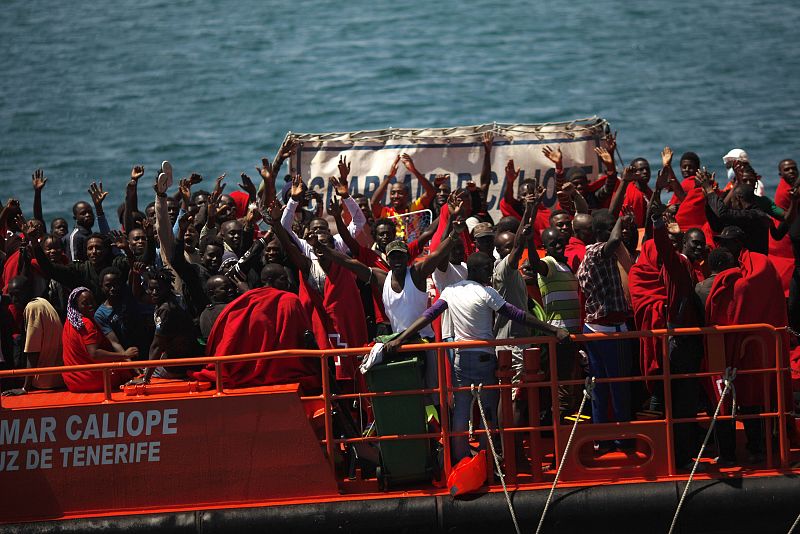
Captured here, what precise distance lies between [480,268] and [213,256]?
2.78 m

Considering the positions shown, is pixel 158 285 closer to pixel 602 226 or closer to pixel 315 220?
pixel 315 220

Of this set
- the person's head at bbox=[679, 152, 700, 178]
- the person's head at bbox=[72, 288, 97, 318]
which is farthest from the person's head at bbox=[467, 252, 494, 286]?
the person's head at bbox=[679, 152, 700, 178]

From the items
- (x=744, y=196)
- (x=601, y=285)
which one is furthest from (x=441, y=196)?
(x=601, y=285)

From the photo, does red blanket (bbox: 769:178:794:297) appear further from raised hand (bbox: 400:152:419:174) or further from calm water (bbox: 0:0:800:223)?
calm water (bbox: 0:0:800:223)

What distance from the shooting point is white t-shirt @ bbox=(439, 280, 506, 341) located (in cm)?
805

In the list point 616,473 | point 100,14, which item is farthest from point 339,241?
point 100,14

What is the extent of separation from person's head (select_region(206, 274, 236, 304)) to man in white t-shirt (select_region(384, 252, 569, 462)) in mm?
1530

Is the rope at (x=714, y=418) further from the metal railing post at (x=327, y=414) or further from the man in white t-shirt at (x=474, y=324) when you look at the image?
the metal railing post at (x=327, y=414)

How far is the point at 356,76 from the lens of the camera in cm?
3438

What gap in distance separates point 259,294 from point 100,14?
34.4 m

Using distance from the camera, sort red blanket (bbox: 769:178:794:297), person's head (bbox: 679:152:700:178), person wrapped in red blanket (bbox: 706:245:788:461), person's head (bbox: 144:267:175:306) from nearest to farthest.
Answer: person wrapped in red blanket (bbox: 706:245:788:461) < person's head (bbox: 144:267:175:306) < red blanket (bbox: 769:178:794:297) < person's head (bbox: 679:152:700:178)

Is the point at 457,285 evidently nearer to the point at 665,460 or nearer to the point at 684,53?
the point at 665,460

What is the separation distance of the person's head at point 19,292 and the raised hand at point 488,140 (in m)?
5.04

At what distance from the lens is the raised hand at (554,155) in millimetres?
12398
